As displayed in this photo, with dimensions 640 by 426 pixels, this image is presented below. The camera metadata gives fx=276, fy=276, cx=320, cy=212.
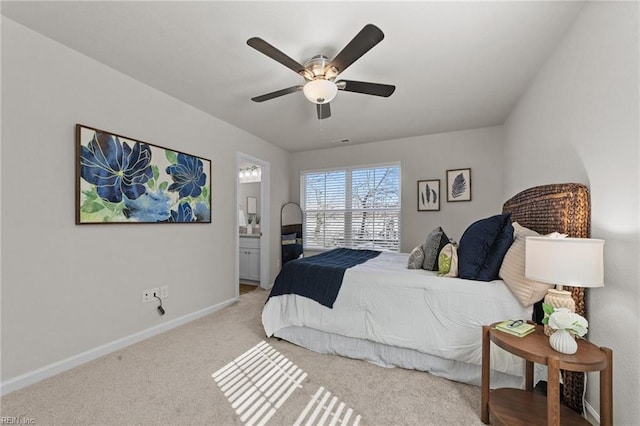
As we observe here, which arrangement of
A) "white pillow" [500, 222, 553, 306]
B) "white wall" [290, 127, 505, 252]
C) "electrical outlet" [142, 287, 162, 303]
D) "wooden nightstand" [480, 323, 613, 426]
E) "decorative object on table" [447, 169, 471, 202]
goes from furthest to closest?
"decorative object on table" [447, 169, 471, 202], "white wall" [290, 127, 505, 252], "electrical outlet" [142, 287, 162, 303], "white pillow" [500, 222, 553, 306], "wooden nightstand" [480, 323, 613, 426]

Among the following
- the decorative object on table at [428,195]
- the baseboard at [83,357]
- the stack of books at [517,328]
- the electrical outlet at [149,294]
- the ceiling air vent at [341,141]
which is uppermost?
the ceiling air vent at [341,141]

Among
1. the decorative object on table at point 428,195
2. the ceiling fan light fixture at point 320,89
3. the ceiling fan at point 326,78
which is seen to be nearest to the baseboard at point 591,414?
the ceiling fan at point 326,78

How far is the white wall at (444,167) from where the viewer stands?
3.89 metres

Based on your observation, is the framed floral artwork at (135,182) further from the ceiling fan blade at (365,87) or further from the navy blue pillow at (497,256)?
the navy blue pillow at (497,256)

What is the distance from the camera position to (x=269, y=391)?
74.0 inches

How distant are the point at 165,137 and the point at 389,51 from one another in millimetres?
2355

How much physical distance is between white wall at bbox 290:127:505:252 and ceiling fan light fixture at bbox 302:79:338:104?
2.61m

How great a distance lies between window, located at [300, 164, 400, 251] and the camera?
14.8ft

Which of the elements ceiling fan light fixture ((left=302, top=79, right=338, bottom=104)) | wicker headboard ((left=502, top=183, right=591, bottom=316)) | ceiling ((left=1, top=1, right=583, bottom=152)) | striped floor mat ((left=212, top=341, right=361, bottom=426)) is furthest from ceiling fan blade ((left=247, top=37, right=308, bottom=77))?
striped floor mat ((left=212, top=341, right=361, bottom=426))

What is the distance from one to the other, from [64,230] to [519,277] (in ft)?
10.8

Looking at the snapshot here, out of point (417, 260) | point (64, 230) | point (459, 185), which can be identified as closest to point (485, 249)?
point (417, 260)

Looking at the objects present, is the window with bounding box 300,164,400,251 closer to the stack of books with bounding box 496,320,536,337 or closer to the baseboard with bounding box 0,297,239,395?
the baseboard with bounding box 0,297,239,395

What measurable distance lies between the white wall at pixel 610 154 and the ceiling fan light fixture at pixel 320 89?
1544 mm

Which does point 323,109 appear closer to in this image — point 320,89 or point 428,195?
point 320,89
